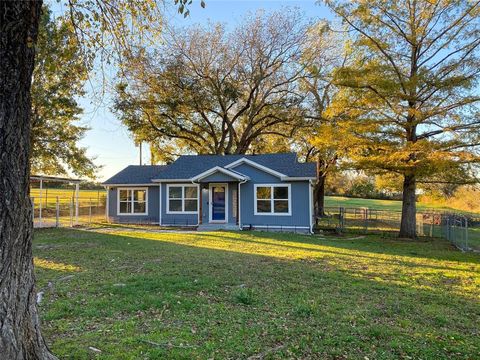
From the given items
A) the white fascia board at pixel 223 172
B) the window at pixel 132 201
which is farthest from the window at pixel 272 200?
the window at pixel 132 201

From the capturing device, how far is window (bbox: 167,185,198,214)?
19.5 metres

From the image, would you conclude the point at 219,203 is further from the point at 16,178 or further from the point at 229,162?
the point at 16,178

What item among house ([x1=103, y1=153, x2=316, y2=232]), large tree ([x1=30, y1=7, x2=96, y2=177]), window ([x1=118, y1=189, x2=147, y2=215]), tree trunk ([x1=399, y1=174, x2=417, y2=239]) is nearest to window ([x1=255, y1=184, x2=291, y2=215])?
house ([x1=103, y1=153, x2=316, y2=232])

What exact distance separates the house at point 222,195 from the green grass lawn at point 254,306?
7445 millimetres

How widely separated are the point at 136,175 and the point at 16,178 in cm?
1992

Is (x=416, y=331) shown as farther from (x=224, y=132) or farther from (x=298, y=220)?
(x=224, y=132)

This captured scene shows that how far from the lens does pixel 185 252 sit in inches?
395

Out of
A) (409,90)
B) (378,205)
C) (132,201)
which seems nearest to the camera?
(409,90)

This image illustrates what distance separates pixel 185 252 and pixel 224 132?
62.3 feet

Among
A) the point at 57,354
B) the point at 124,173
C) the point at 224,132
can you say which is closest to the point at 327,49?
the point at 224,132

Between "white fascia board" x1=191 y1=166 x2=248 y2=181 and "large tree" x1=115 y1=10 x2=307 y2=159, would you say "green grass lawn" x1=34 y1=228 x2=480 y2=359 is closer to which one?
"white fascia board" x1=191 y1=166 x2=248 y2=181

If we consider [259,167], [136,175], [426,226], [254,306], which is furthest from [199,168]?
[254,306]

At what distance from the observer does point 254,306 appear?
5.25 meters

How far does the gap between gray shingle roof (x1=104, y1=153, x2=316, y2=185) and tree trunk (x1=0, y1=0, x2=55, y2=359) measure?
1489 centimetres
